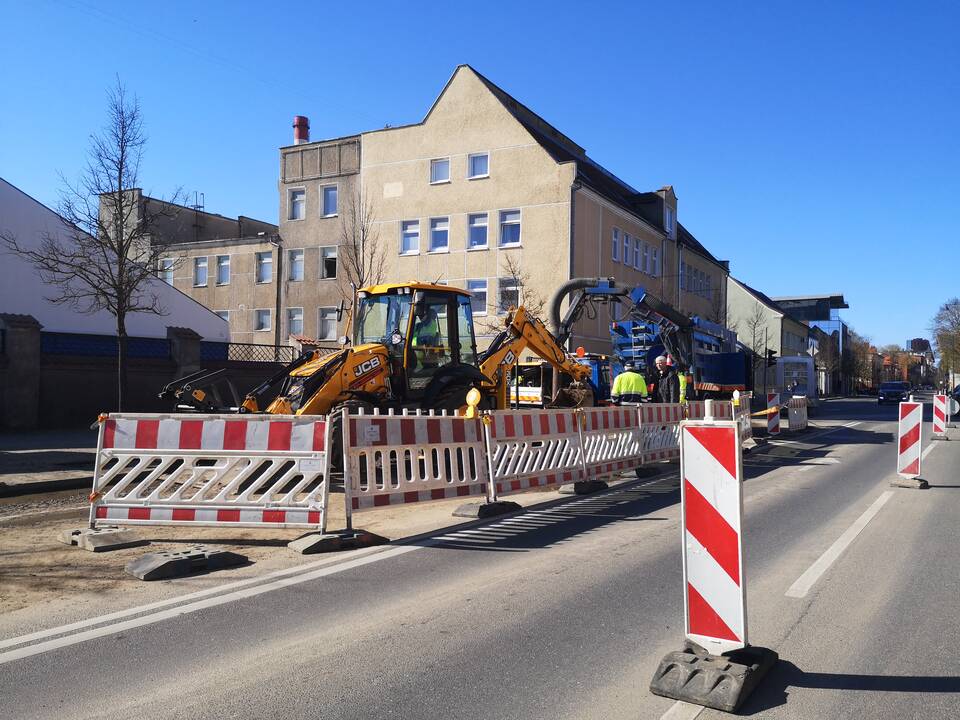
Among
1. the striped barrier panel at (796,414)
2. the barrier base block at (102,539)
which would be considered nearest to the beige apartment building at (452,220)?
the striped barrier panel at (796,414)

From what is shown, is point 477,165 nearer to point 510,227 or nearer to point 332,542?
point 510,227

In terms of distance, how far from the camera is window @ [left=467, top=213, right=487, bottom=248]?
33625mm

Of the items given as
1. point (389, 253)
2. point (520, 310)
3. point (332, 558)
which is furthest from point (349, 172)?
point (332, 558)

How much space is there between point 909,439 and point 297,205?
3073 centimetres

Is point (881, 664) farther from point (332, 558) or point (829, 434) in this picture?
point (829, 434)

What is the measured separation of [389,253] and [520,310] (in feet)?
67.5

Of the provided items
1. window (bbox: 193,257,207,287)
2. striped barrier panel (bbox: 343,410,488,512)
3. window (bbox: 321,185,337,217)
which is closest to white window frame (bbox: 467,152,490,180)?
window (bbox: 321,185,337,217)

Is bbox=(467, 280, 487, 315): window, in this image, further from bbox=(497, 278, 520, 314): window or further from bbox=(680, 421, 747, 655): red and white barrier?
bbox=(680, 421, 747, 655): red and white barrier

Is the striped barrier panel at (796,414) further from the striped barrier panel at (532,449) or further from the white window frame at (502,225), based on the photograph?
the striped barrier panel at (532,449)

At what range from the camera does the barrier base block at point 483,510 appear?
9422 mm

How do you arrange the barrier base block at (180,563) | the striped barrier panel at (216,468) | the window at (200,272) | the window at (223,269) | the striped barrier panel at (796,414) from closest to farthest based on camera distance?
the barrier base block at (180,563)
the striped barrier panel at (216,468)
the striped barrier panel at (796,414)
the window at (223,269)
the window at (200,272)

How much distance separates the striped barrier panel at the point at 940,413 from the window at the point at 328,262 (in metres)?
24.7

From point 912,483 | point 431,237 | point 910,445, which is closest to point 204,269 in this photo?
point 431,237

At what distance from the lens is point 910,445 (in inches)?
498
